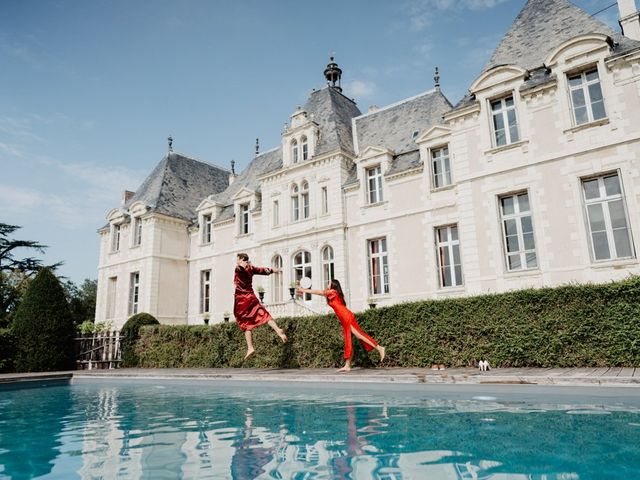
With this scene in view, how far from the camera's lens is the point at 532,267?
44.4ft

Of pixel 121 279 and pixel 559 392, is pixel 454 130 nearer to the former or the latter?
pixel 559 392

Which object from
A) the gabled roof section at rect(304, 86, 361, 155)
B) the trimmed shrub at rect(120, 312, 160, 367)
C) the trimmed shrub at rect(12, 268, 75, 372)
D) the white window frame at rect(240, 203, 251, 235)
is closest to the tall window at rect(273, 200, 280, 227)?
the white window frame at rect(240, 203, 251, 235)

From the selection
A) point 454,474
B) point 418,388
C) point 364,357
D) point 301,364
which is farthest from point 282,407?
point 301,364

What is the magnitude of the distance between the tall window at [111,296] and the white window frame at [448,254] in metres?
22.1

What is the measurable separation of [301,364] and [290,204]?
36.6ft

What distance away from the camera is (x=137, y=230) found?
28203mm

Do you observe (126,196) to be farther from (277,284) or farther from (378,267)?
(378,267)

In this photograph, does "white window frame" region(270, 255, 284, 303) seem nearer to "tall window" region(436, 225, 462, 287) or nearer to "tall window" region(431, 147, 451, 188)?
"tall window" region(436, 225, 462, 287)

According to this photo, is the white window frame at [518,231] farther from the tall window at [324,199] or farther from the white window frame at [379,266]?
the tall window at [324,199]

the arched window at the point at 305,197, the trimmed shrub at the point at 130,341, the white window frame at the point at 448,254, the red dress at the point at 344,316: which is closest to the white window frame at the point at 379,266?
the white window frame at the point at 448,254

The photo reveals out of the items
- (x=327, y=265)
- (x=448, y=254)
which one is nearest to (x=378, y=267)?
(x=327, y=265)

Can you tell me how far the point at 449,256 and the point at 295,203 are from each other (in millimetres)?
8949

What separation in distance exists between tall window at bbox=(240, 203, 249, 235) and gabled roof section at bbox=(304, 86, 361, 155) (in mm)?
6177

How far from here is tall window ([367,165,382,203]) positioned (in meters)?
20.0
